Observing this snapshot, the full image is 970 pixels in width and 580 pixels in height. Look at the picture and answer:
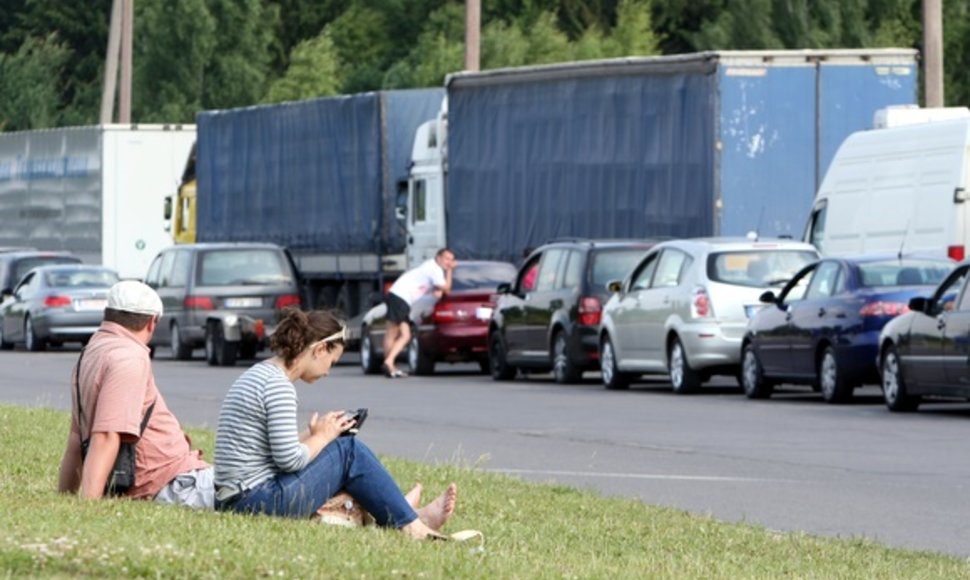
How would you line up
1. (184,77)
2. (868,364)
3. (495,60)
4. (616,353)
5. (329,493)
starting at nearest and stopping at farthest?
(329,493) → (868,364) → (616,353) → (495,60) → (184,77)

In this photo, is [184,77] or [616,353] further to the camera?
[184,77]

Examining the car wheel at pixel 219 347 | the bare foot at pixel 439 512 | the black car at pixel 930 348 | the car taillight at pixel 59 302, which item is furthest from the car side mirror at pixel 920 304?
the car taillight at pixel 59 302

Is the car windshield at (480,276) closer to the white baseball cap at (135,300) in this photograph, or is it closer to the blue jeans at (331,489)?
the white baseball cap at (135,300)

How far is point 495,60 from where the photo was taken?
242 feet

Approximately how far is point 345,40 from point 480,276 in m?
55.9

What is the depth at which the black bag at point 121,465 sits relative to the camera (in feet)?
37.7

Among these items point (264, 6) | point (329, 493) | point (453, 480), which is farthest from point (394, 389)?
point (264, 6)

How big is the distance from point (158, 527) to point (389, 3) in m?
78.1

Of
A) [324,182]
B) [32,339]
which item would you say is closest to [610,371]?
[324,182]

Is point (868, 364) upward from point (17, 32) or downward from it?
downward

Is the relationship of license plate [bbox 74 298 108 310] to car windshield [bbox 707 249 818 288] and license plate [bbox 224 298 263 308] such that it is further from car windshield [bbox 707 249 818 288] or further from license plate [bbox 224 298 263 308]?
car windshield [bbox 707 249 818 288]

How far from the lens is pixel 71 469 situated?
11.9 meters

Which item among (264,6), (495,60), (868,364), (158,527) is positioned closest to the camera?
(158,527)

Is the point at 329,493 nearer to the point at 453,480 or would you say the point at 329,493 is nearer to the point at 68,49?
the point at 453,480
